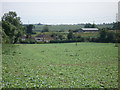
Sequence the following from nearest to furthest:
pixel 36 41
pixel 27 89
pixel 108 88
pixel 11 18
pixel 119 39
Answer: pixel 27 89 < pixel 108 88 < pixel 11 18 < pixel 119 39 < pixel 36 41

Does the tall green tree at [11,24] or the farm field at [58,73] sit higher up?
the tall green tree at [11,24]

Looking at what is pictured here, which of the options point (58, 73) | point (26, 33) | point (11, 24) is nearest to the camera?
Result: point (58, 73)

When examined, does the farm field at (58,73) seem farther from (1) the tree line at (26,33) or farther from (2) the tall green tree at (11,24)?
(1) the tree line at (26,33)

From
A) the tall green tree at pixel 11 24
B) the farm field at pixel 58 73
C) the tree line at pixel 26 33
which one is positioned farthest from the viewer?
the tree line at pixel 26 33

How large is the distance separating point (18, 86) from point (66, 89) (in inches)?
82.1

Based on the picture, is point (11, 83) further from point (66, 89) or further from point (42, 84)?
point (66, 89)

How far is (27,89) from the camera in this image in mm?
6734

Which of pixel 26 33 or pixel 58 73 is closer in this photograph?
pixel 58 73

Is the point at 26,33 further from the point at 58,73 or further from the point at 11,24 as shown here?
the point at 58,73


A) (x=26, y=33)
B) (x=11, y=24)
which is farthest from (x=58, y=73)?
(x=26, y=33)

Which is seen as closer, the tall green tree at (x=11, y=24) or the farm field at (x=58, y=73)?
the farm field at (x=58, y=73)

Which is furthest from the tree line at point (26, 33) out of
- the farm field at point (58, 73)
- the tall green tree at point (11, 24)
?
the farm field at point (58, 73)

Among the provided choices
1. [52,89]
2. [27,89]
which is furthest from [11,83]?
[52,89]

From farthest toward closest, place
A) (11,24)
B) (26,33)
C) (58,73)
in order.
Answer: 1. (26,33)
2. (11,24)
3. (58,73)
